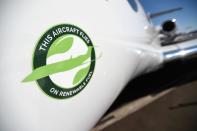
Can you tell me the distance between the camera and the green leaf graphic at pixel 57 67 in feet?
→ 1.54

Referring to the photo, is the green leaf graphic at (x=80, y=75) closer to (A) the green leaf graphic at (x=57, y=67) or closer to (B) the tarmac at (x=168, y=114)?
(A) the green leaf graphic at (x=57, y=67)

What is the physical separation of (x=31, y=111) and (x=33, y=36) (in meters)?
0.12

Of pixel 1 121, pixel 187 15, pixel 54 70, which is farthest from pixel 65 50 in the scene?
pixel 187 15

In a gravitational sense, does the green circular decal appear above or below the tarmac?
above

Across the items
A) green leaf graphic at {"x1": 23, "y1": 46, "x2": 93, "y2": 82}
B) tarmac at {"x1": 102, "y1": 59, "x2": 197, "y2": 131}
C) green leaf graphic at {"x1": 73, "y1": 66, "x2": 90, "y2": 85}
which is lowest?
tarmac at {"x1": 102, "y1": 59, "x2": 197, "y2": 131}

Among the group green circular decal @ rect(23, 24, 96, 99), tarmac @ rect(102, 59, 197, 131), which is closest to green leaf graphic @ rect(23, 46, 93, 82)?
green circular decal @ rect(23, 24, 96, 99)

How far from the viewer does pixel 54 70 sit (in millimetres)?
501

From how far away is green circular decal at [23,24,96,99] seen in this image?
480 millimetres

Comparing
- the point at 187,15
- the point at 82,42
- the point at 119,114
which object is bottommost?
the point at 119,114

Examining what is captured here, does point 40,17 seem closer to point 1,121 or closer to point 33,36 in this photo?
point 33,36

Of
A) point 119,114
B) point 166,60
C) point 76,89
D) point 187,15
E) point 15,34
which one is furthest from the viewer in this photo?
point 187,15

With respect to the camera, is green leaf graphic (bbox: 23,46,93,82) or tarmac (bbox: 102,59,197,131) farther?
tarmac (bbox: 102,59,197,131)

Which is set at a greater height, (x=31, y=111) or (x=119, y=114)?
(x=31, y=111)

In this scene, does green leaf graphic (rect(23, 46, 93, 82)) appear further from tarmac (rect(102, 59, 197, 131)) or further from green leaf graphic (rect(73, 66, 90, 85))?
tarmac (rect(102, 59, 197, 131))
